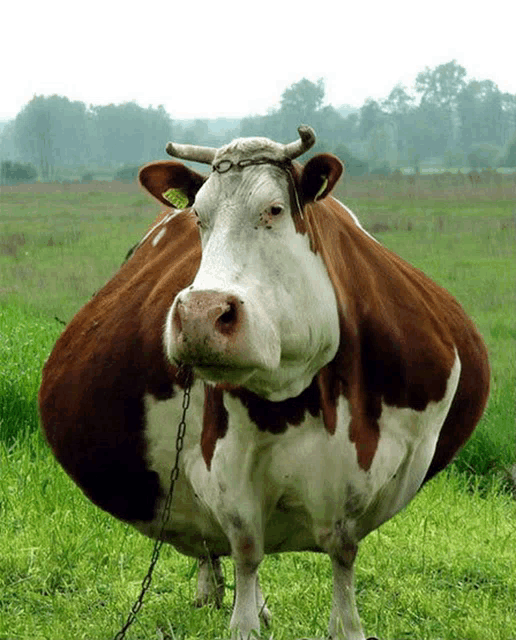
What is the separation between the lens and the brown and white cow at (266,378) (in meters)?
4.24

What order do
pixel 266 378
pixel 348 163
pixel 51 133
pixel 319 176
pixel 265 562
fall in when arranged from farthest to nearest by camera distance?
1. pixel 51 133
2. pixel 265 562
3. pixel 348 163
4. pixel 319 176
5. pixel 266 378

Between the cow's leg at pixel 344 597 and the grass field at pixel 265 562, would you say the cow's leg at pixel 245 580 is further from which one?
the grass field at pixel 265 562

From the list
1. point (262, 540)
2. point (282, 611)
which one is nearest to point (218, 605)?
point (282, 611)

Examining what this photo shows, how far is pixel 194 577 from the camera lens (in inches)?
273

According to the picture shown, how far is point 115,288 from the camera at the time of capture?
6145 millimetres

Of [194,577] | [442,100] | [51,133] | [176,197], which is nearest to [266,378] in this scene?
[176,197]

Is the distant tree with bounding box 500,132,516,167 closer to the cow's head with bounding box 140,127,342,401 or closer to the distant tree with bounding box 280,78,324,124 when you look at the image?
the distant tree with bounding box 280,78,324,124

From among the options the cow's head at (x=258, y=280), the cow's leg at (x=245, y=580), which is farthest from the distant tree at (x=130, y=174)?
the cow's leg at (x=245, y=580)

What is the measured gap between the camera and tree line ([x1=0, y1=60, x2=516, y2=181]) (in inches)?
809

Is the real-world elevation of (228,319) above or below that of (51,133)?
above

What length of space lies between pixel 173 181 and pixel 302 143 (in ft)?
2.25

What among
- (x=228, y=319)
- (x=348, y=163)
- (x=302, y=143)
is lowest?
(x=228, y=319)

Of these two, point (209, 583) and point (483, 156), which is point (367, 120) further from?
point (209, 583)

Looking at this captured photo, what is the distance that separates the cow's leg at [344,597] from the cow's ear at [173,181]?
145 centimetres
